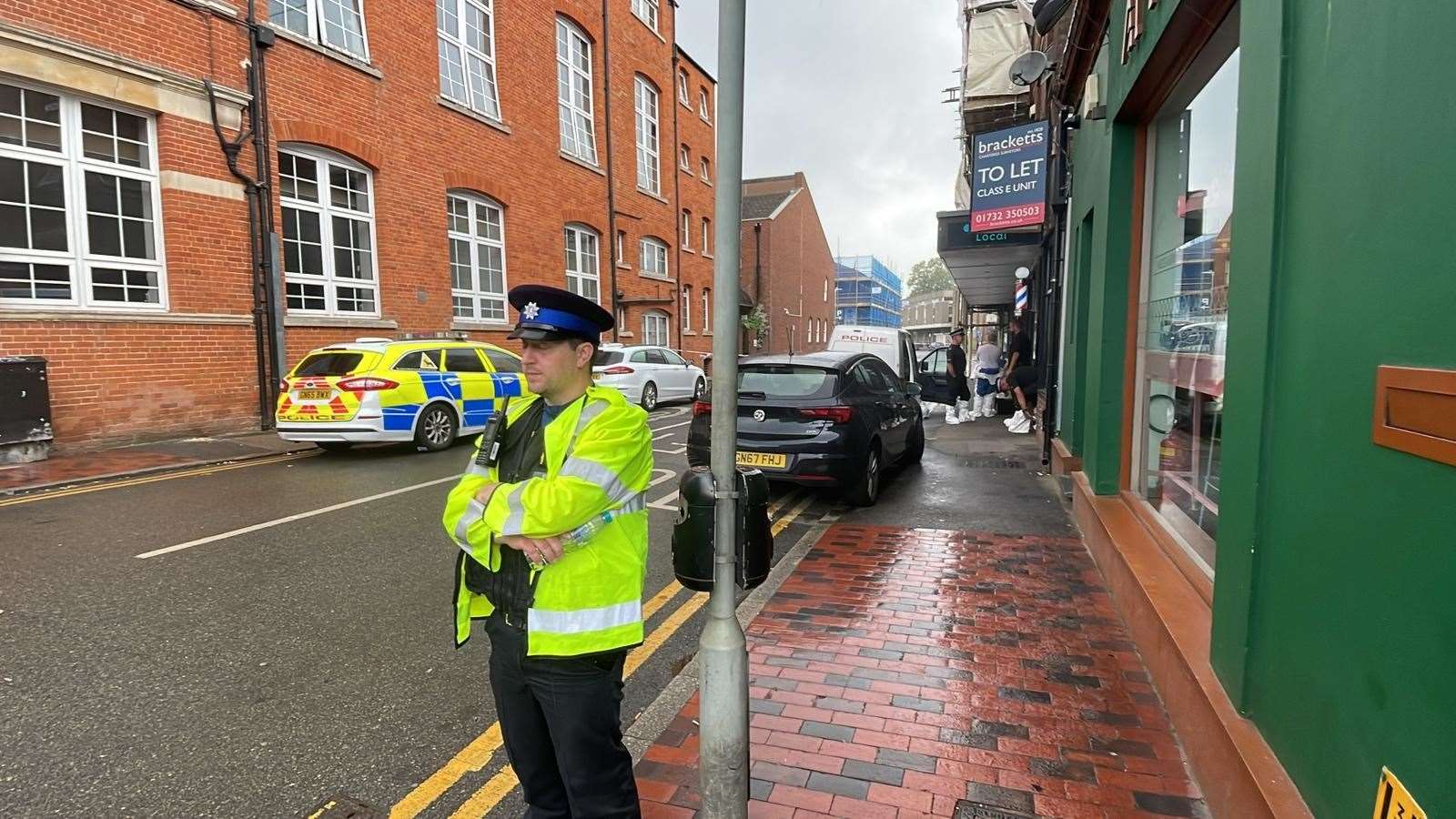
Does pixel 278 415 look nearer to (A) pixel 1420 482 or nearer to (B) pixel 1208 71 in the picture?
(B) pixel 1208 71

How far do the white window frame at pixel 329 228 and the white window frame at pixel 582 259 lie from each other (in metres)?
6.53

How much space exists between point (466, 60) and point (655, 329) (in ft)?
35.6

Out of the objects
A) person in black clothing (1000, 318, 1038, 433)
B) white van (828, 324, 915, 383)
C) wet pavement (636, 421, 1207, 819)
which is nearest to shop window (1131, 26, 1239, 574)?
wet pavement (636, 421, 1207, 819)

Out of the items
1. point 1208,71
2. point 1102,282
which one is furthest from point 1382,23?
point 1102,282

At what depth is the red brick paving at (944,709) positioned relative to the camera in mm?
2646

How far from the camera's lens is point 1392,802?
1.60 metres

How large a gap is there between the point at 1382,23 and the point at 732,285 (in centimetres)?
167

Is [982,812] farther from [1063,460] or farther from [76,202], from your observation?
[76,202]

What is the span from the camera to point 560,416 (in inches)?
83.1

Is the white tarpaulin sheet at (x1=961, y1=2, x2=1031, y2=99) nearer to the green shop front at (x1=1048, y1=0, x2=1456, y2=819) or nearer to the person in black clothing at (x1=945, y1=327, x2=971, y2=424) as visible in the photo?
the person in black clothing at (x1=945, y1=327, x2=971, y2=424)

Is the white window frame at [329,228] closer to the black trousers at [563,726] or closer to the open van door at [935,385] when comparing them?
the open van door at [935,385]

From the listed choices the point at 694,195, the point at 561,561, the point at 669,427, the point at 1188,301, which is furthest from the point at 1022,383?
the point at 694,195

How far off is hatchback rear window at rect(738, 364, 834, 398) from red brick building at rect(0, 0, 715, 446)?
8.92 metres

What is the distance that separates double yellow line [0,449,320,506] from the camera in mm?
7293
